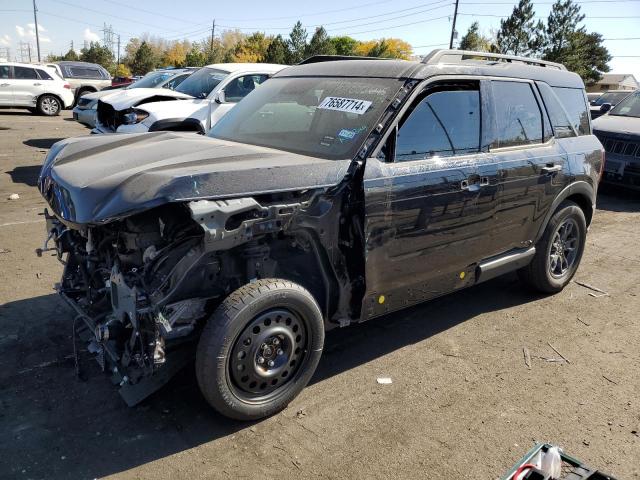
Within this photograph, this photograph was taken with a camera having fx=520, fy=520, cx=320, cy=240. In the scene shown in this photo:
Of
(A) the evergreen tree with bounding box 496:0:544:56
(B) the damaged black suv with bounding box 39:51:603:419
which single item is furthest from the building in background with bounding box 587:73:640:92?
(B) the damaged black suv with bounding box 39:51:603:419

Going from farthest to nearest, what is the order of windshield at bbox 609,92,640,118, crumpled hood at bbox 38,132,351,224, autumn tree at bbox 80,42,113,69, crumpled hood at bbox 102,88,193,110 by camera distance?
1. autumn tree at bbox 80,42,113,69
2. windshield at bbox 609,92,640,118
3. crumpled hood at bbox 102,88,193,110
4. crumpled hood at bbox 38,132,351,224

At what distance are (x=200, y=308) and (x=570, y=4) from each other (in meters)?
60.8

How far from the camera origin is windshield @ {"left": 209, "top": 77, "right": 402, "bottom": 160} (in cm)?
336

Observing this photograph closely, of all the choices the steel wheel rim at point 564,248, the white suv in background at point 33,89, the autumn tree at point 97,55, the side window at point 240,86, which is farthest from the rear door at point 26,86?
the autumn tree at point 97,55

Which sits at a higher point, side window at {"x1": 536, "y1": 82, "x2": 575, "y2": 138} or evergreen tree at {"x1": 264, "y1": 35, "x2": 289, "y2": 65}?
evergreen tree at {"x1": 264, "y1": 35, "x2": 289, "y2": 65}

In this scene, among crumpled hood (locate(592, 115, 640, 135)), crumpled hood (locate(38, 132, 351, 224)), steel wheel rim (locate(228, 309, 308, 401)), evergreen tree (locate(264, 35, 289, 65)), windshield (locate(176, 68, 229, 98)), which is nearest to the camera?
crumpled hood (locate(38, 132, 351, 224))

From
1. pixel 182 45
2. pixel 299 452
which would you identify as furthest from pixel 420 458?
pixel 182 45

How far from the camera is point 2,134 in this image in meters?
14.0

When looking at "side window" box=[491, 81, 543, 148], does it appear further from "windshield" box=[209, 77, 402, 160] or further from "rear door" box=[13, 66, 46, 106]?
"rear door" box=[13, 66, 46, 106]

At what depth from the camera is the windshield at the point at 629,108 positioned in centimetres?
1061

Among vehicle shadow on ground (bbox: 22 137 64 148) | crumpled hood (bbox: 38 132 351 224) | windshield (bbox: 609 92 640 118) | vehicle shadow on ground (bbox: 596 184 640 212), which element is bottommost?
vehicle shadow on ground (bbox: 596 184 640 212)

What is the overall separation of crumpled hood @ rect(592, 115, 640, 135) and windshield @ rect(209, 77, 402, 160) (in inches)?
306

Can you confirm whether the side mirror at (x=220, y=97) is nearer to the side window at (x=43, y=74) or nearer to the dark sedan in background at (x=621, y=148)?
the dark sedan in background at (x=621, y=148)

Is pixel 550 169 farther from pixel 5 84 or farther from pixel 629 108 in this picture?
pixel 5 84
